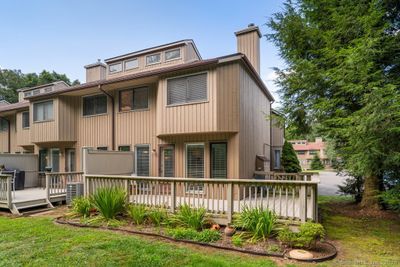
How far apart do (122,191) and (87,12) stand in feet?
37.2

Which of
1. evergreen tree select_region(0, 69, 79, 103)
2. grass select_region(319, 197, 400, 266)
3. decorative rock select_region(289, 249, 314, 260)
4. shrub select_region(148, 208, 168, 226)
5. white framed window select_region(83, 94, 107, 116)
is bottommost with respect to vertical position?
grass select_region(319, 197, 400, 266)

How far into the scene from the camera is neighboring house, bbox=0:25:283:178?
884 cm

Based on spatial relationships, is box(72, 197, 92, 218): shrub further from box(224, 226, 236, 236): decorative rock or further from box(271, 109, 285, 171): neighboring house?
box(271, 109, 285, 171): neighboring house

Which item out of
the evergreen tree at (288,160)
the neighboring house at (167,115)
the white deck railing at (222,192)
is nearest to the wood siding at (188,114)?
the neighboring house at (167,115)

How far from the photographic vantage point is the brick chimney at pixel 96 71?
53.6 ft

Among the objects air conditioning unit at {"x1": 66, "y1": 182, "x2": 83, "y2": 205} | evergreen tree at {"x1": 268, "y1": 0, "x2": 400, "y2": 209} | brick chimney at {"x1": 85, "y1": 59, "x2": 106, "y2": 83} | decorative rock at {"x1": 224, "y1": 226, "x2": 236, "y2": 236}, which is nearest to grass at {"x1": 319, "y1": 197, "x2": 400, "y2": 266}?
evergreen tree at {"x1": 268, "y1": 0, "x2": 400, "y2": 209}

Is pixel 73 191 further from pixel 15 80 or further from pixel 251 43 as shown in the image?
pixel 15 80

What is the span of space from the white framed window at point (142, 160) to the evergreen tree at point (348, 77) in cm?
605

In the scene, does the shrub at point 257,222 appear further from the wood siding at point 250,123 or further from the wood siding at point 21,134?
the wood siding at point 21,134

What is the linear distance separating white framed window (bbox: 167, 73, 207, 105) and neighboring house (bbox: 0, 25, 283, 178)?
0.12ft

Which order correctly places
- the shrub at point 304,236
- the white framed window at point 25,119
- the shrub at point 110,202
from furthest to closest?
1. the white framed window at point 25,119
2. the shrub at point 110,202
3. the shrub at point 304,236

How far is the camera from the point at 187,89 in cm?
927

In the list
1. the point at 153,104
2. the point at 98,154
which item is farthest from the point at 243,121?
the point at 98,154

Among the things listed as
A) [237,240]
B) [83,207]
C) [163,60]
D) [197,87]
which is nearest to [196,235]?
[237,240]
